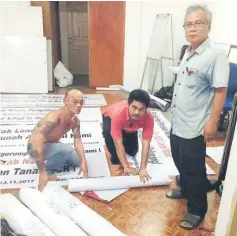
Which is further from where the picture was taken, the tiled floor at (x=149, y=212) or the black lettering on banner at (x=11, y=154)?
the black lettering on banner at (x=11, y=154)

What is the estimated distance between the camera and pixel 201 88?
1210 mm

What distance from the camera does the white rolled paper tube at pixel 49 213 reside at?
3.97ft

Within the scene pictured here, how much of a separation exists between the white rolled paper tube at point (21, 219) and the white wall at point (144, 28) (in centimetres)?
309

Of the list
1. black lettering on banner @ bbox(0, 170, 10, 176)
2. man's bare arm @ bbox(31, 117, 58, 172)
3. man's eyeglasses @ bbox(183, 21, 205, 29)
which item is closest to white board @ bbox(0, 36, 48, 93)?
black lettering on banner @ bbox(0, 170, 10, 176)

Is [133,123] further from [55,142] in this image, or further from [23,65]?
[23,65]

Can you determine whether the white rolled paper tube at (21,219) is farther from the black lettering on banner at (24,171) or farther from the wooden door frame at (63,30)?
the wooden door frame at (63,30)

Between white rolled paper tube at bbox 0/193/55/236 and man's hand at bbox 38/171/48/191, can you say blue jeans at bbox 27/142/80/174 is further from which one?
white rolled paper tube at bbox 0/193/55/236

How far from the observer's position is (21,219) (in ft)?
4.01

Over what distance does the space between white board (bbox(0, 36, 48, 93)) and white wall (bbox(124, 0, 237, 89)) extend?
146 cm

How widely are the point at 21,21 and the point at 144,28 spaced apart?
6.47 ft

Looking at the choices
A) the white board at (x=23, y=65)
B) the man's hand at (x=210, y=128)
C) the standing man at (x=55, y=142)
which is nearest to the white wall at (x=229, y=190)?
the man's hand at (x=210, y=128)

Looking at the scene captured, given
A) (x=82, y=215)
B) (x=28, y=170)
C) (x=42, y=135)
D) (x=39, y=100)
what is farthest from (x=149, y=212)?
(x=39, y=100)

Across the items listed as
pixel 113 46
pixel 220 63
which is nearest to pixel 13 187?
pixel 220 63

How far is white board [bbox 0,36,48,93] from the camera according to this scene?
3.86 metres
